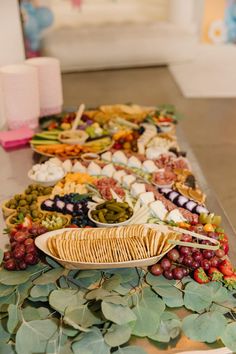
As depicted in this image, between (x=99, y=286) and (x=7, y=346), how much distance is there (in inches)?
10.0

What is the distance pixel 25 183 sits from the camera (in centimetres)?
161

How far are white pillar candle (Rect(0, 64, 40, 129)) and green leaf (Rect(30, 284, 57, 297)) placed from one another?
115cm

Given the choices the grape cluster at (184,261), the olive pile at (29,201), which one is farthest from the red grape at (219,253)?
the olive pile at (29,201)

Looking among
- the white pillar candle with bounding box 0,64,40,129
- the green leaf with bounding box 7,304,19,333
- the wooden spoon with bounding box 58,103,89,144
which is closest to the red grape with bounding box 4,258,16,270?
the green leaf with bounding box 7,304,19,333

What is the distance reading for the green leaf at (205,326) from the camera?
948 millimetres

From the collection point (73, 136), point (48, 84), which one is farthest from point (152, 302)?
point (48, 84)

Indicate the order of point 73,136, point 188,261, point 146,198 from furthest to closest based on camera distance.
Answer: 1. point 73,136
2. point 146,198
3. point 188,261

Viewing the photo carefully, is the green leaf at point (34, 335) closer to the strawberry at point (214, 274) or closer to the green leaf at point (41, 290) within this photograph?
the green leaf at point (41, 290)

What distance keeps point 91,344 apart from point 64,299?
14cm

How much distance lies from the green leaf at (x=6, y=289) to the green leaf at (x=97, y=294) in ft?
0.61

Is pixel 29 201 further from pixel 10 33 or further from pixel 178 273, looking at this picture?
pixel 10 33

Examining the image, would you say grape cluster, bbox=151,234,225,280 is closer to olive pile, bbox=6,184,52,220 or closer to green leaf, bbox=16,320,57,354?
green leaf, bbox=16,320,57,354

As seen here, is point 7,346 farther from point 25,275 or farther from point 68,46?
point 68,46

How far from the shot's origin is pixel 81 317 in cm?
96
